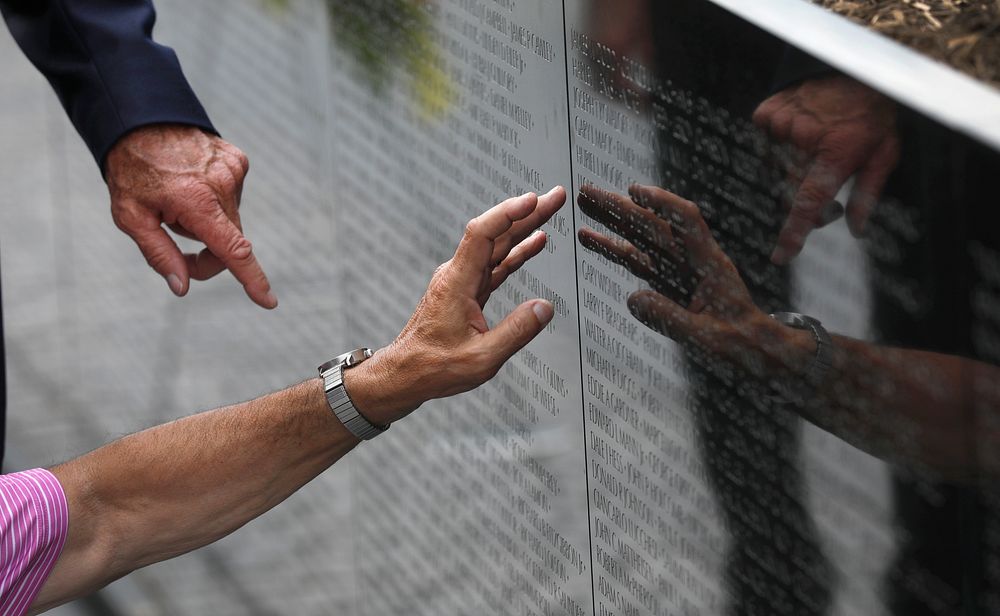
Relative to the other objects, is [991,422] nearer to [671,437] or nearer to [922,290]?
[922,290]

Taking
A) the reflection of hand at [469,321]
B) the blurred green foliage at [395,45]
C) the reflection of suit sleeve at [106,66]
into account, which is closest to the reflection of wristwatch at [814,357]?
the reflection of hand at [469,321]

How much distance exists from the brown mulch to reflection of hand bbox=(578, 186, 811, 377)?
0.25 meters

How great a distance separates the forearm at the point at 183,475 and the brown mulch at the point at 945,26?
0.84m

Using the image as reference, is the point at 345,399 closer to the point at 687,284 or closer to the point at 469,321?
the point at 469,321

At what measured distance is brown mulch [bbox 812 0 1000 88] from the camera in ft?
3.64

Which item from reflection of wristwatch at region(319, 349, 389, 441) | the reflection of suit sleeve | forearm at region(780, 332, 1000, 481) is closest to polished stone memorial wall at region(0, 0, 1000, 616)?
forearm at region(780, 332, 1000, 481)

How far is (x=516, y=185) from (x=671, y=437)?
488 mm

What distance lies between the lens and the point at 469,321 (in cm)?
151

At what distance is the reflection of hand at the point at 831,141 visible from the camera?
104 cm

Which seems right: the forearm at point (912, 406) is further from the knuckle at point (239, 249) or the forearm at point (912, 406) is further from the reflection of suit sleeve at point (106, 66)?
the reflection of suit sleeve at point (106, 66)

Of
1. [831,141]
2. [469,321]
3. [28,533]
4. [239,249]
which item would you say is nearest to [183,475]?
[28,533]

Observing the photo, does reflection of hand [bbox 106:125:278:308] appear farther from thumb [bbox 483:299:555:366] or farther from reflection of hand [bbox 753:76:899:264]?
reflection of hand [bbox 753:76:899:264]

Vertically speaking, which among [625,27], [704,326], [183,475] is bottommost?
[183,475]

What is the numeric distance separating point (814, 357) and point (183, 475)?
3.12ft
